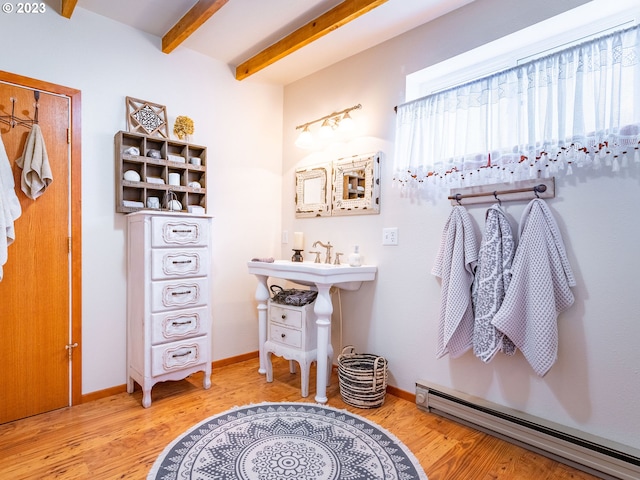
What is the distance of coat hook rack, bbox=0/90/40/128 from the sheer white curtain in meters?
2.19

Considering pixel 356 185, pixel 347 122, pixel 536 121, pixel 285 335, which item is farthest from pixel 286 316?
pixel 536 121

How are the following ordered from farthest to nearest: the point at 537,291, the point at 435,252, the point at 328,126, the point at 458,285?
the point at 328,126
the point at 435,252
the point at 458,285
the point at 537,291

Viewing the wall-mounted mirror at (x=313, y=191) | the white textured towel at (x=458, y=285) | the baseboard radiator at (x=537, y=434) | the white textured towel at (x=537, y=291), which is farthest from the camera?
Result: the wall-mounted mirror at (x=313, y=191)

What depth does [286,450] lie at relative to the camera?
171 cm

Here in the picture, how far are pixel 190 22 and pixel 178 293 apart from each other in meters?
1.68

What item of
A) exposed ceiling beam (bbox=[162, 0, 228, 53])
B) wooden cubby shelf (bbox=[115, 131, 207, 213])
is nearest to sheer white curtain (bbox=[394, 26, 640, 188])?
exposed ceiling beam (bbox=[162, 0, 228, 53])

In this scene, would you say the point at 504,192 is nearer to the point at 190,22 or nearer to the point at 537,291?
the point at 537,291

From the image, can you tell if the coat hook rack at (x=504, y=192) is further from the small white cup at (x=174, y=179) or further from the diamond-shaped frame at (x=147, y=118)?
the diamond-shaped frame at (x=147, y=118)

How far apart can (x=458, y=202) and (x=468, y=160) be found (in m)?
0.24

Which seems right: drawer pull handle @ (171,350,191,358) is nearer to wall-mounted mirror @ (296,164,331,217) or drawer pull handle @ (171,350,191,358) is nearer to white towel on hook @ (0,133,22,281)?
white towel on hook @ (0,133,22,281)

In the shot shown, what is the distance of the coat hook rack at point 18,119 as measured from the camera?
1.96 m

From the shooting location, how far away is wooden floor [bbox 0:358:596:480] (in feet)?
5.17

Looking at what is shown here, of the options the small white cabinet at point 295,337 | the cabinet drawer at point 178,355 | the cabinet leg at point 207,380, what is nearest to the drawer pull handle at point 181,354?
the cabinet drawer at point 178,355

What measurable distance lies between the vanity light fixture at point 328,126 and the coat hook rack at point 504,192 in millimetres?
989
